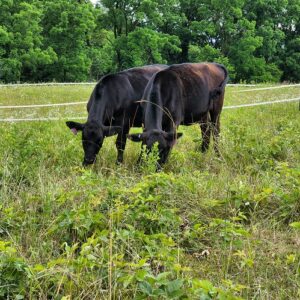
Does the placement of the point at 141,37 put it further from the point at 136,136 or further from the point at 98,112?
the point at 136,136

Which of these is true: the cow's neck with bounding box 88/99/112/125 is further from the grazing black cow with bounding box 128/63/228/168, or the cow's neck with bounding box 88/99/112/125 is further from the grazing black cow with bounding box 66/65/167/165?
the grazing black cow with bounding box 128/63/228/168

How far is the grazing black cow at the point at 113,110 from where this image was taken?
6395 millimetres

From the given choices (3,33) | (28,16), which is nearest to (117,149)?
(3,33)

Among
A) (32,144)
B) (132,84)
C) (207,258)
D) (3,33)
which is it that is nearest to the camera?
(207,258)

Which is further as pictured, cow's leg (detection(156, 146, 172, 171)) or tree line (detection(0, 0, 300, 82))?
tree line (detection(0, 0, 300, 82))

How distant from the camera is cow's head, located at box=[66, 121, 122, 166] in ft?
20.7

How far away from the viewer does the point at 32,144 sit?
5.75 meters

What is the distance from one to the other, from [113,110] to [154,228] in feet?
12.4

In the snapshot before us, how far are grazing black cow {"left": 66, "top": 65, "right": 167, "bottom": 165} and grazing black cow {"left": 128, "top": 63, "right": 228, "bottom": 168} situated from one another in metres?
0.49

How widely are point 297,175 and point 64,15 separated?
130 ft

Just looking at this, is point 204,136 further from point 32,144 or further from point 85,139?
point 32,144

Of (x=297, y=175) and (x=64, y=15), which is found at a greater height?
(x=64, y=15)

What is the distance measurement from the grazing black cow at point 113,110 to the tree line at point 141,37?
2999 centimetres

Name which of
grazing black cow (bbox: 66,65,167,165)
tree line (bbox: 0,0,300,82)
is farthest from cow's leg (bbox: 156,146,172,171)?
tree line (bbox: 0,0,300,82)
